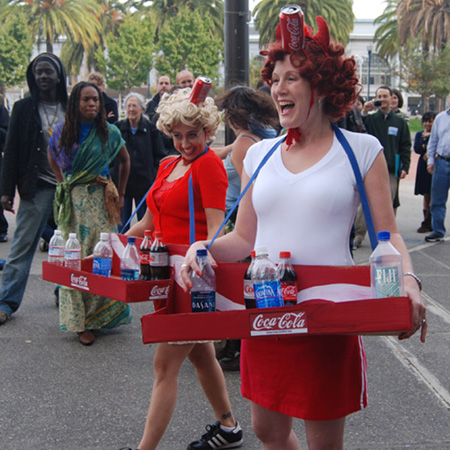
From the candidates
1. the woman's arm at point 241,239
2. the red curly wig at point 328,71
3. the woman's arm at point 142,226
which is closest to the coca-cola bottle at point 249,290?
the woman's arm at point 241,239

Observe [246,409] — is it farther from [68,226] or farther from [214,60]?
[214,60]

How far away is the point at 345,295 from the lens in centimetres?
225

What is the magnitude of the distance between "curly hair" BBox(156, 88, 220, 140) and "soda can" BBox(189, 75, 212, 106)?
26 mm

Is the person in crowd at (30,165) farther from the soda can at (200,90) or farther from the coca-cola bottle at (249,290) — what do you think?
the coca-cola bottle at (249,290)

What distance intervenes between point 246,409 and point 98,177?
2.23m

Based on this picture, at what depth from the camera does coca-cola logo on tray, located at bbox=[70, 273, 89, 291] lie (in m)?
2.79

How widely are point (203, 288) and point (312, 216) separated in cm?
47

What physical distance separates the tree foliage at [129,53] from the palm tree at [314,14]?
11.9 meters

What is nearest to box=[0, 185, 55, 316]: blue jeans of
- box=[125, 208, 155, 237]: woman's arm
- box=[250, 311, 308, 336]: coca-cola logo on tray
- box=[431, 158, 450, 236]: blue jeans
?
box=[125, 208, 155, 237]: woman's arm

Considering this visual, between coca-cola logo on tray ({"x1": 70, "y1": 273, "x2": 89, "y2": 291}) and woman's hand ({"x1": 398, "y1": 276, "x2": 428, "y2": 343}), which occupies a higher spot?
woman's hand ({"x1": 398, "y1": 276, "x2": 428, "y2": 343})

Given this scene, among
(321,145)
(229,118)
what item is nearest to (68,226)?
(229,118)

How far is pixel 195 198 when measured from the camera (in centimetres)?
325

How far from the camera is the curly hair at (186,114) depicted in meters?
3.22

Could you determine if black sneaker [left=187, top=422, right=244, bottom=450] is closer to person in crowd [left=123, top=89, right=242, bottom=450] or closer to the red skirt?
person in crowd [left=123, top=89, right=242, bottom=450]
